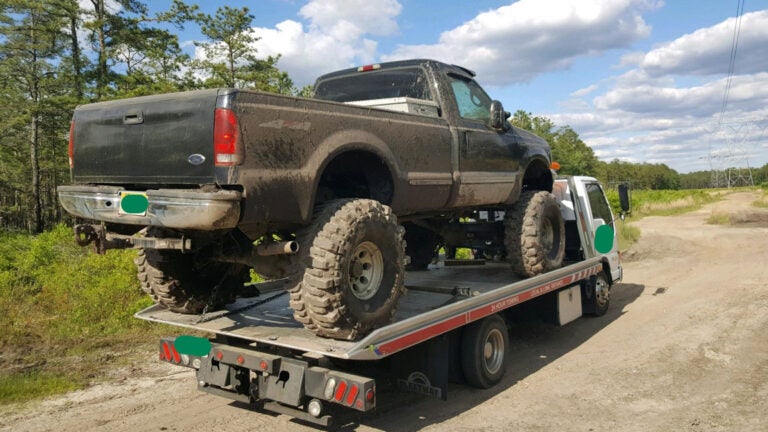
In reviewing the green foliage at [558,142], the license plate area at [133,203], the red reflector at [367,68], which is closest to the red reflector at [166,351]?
the license plate area at [133,203]

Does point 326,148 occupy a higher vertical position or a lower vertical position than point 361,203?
higher

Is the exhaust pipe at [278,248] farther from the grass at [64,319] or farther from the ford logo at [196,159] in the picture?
the grass at [64,319]

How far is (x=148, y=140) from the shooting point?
3.76 meters

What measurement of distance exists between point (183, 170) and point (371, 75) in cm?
288

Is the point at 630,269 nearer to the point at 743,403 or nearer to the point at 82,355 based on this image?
the point at 743,403

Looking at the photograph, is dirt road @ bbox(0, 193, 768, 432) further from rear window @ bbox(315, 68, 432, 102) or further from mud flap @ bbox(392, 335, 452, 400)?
rear window @ bbox(315, 68, 432, 102)

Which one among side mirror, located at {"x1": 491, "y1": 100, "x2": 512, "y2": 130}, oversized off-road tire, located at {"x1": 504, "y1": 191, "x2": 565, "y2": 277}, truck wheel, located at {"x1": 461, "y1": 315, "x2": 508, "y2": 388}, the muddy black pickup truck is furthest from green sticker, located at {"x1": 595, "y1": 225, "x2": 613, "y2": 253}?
the muddy black pickup truck

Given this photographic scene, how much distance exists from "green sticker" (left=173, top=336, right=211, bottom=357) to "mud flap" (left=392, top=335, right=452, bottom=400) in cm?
153

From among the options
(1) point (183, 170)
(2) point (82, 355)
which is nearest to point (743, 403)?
(1) point (183, 170)

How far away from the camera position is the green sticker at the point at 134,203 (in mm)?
3641

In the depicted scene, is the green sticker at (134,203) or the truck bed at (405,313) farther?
the truck bed at (405,313)

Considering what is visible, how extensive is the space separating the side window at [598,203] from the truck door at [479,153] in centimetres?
267

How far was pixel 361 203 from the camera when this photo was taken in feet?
13.2

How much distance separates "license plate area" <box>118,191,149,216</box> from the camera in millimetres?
3641
